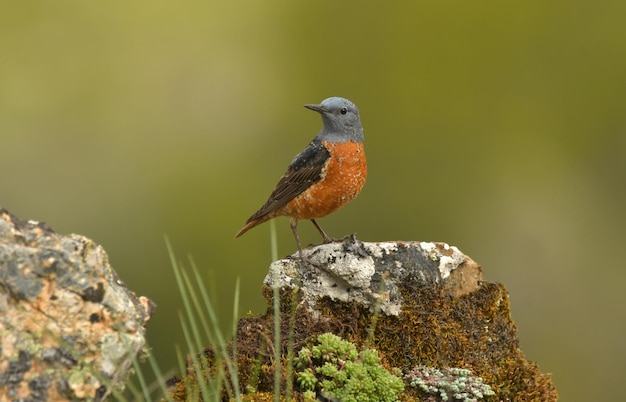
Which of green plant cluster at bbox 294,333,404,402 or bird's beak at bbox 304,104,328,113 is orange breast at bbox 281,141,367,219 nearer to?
bird's beak at bbox 304,104,328,113

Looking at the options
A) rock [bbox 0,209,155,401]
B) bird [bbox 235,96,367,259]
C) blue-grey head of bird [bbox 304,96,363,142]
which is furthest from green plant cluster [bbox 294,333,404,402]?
blue-grey head of bird [bbox 304,96,363,142]

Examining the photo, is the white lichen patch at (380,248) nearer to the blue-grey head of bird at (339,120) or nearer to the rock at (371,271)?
the rock at (371,271)

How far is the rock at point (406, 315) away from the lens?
5.26 m

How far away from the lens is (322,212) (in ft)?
21.7

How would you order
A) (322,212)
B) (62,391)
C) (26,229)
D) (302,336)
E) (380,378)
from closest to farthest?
(62,391)
(26,229)
(380,378)
(302,336)
(322,212)

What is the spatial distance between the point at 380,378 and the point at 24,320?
2050mm

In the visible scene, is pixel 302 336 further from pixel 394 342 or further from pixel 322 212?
pixel 322 212

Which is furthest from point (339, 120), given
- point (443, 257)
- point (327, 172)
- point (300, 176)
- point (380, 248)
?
point (443, 257)

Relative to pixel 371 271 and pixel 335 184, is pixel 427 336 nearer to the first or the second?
pixel 371 271

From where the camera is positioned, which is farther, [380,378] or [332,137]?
[332,137]

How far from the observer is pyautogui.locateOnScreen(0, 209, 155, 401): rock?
374 cm

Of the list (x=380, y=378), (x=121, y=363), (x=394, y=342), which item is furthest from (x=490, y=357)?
(x=121, y=363)

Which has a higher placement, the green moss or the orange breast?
the orange breast

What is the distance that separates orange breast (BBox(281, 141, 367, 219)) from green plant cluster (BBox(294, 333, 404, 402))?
5.79 ft
